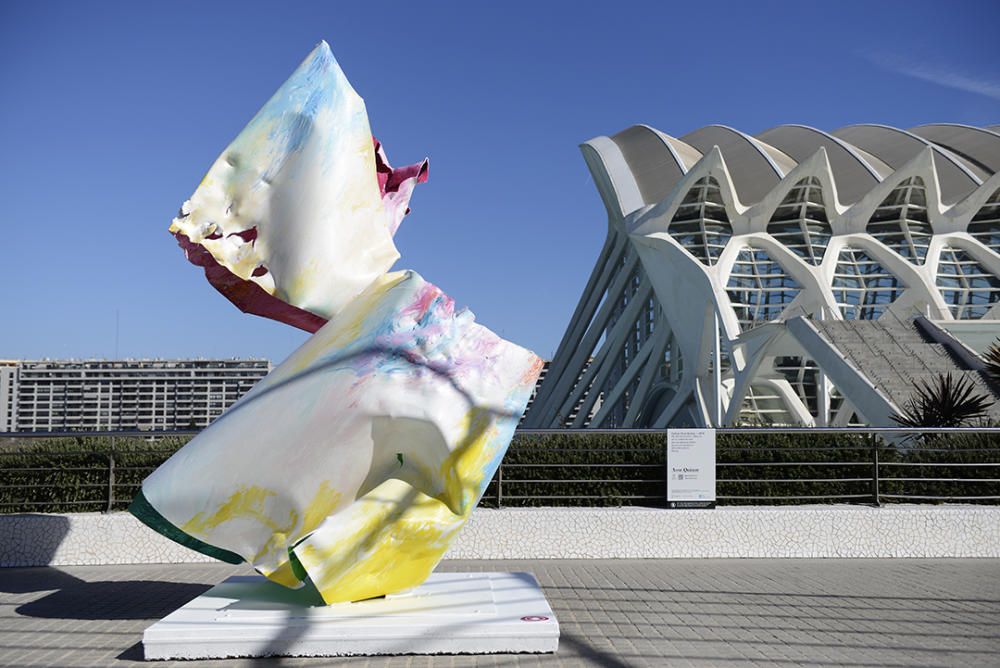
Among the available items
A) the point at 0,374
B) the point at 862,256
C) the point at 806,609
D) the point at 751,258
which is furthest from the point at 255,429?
the point at 0,374

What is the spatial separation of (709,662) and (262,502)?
9.82 feet

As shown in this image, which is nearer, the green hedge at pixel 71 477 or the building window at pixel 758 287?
the green hedge at pixel 71 477

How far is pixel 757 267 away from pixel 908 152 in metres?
12.4

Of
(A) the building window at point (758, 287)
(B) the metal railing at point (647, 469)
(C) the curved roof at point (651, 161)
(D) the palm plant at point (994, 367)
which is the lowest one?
(B) the metal railing at point (647, 469)

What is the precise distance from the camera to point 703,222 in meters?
33.5

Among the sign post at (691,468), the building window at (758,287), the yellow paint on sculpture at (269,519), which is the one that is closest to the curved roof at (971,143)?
the building window at (758,287)

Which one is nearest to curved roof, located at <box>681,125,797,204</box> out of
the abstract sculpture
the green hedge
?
the green hedge

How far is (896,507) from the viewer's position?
10562mm

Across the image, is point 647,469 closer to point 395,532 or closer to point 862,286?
point 395,532

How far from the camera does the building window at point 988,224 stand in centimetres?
3409

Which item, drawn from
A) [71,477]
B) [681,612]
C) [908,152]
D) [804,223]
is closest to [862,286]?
[804,223]

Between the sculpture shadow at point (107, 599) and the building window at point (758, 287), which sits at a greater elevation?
the building window at point (758, 287)

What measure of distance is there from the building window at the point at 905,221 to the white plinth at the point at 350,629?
31.5 meters

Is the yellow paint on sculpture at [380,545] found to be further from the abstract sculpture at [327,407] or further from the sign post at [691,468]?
the sign post at [691,468]
